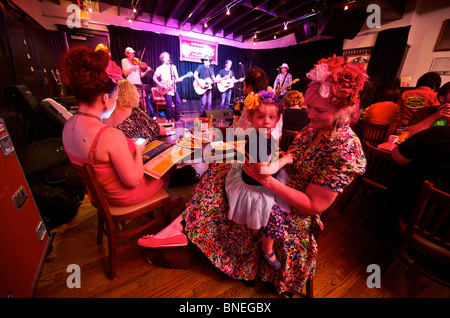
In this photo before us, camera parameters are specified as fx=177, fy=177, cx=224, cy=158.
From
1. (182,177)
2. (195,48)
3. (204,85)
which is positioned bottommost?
(182,177)

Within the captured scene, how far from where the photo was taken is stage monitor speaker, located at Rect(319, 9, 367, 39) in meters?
4.52

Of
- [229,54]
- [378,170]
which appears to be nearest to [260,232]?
[378,170]

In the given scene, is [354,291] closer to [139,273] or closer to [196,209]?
[196,209]

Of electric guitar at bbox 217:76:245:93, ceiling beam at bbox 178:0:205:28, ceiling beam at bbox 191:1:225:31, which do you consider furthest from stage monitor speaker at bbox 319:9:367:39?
electric guitar at bbox 217:76:245:93

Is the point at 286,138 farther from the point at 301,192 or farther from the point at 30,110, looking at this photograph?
the point at 30,110

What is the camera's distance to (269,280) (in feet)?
4.12

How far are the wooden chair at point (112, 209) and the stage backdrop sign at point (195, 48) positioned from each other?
7.29m

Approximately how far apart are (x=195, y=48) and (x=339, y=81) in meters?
8.39

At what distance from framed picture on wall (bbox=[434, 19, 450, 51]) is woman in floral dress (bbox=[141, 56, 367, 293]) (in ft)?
20.4

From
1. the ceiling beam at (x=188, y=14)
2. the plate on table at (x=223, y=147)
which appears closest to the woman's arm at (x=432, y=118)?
the plate on table at (x=223, y=147)

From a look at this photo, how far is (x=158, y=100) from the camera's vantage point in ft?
20.2

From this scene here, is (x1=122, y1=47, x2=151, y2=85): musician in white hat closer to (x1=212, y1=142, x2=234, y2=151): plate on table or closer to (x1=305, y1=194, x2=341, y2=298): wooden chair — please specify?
(x1=212, y1=142, x2=234, y2=151): plate on table

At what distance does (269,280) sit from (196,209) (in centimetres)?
72
